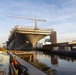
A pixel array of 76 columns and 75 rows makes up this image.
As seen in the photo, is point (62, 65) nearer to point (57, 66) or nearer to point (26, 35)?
point (57, 66)

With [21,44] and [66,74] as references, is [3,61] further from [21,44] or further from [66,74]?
[21,44]

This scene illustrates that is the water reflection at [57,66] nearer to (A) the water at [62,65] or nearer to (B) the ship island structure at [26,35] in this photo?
(A) the water at [62,65]

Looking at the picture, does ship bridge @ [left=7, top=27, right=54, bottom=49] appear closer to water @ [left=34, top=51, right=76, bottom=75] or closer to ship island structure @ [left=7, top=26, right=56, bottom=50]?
ship island structure @ [left=7, top=26, right=56, bottom=50]

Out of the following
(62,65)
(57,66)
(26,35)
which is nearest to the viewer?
(57,66)

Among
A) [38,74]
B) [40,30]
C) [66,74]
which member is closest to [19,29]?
[40,30]

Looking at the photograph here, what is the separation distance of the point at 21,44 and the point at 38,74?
50345 mm

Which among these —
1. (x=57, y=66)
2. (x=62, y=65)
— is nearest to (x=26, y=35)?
(x=62, y=65)

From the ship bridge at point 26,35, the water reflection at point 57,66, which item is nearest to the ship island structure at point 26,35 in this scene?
the ship bridge at point 26,35

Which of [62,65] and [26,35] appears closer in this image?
[62,65]

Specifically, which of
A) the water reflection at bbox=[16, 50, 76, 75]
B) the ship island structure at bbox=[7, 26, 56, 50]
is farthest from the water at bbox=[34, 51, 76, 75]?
the ship island structure at bbox=[7, 26, 56, 50]

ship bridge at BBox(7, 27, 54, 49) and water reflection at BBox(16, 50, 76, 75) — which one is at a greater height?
ship bridge at BBox(7, 27, 54, 49)

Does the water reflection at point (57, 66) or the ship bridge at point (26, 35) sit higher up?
the ship bridge at point (26, 35)

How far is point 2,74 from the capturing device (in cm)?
1017

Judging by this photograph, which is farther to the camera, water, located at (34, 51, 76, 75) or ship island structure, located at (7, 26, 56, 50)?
ship island structure, located at (7, 26, 56, 50)
